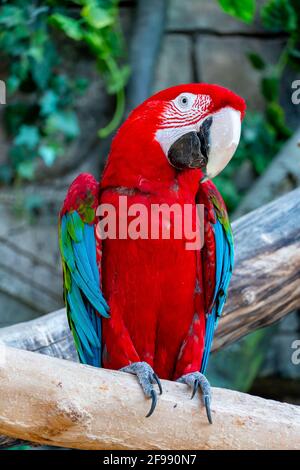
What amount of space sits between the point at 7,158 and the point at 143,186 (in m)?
1.90

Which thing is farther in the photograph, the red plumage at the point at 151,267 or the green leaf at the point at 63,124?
the green leaf at the point at 63,124

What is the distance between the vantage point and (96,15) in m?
3.07

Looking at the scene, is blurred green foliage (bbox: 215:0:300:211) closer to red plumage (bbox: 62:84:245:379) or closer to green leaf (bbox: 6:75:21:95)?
green leaf (bbox: 6:75:21:95)

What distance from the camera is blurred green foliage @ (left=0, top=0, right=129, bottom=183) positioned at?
311cm

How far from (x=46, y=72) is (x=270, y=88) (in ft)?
3.49

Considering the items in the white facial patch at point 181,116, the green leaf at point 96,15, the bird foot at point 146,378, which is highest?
the green leaf at point 96,15

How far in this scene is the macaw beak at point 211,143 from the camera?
142cm

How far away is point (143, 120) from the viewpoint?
150cm

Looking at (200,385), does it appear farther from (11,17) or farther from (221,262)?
(11,17)

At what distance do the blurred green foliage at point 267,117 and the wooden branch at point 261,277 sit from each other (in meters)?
1.33

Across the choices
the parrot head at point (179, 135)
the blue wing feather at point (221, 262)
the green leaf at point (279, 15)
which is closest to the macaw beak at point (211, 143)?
the parrot head at point (179, 135)

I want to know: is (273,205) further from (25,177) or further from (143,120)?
(25,177)

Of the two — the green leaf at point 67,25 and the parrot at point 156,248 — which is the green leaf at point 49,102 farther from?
the parrot at point 156,248

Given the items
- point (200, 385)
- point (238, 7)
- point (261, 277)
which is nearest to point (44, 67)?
point (238, 7)
